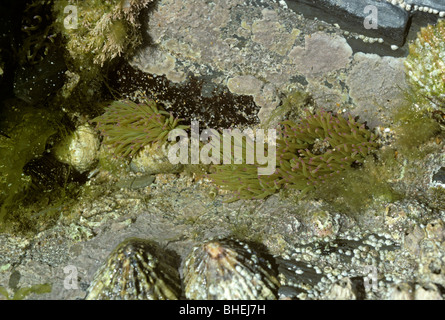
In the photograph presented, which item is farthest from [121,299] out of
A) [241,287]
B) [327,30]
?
[327,30]

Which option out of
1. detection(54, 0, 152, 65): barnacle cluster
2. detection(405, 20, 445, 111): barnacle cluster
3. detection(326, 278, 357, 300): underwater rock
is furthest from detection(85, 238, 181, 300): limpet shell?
detection(405, 20, 445, 111): barnacle cluster

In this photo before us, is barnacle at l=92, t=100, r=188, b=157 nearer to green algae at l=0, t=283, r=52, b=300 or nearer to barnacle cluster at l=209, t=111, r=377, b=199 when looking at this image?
barnacle cluster at l=209, t=111, r=377, b=199

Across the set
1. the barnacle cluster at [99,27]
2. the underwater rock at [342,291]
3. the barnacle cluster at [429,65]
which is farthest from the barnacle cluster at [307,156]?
the barnacle cluster at [99,27]

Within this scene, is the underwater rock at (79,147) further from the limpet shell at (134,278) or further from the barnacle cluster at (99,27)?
the limpet shell at (134,278)

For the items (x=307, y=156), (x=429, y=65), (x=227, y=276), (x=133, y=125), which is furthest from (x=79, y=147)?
(x=429, y=65)

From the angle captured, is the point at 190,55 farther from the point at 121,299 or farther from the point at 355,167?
the point at 121,299
